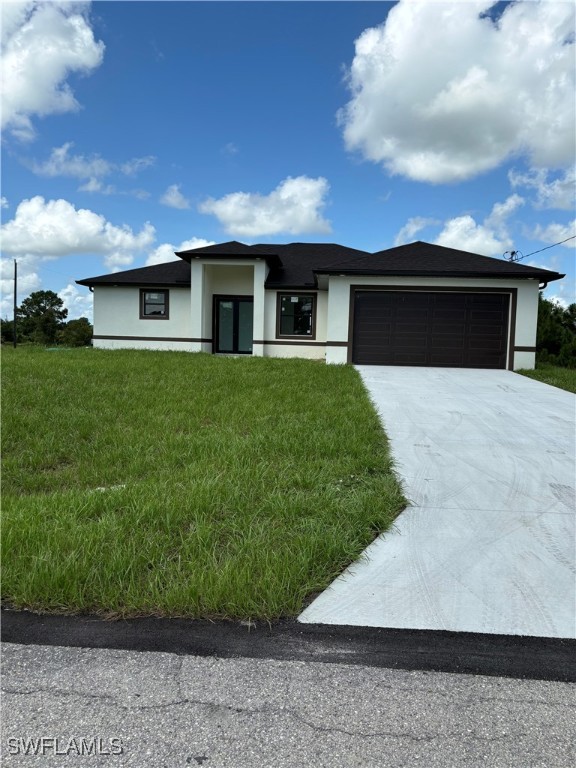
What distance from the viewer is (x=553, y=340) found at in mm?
19094

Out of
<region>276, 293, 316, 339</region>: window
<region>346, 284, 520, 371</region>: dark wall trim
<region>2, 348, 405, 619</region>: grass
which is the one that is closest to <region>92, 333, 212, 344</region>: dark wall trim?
<region>276, 293, 316, 339</region>: window

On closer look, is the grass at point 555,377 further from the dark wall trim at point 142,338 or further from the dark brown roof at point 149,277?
the dark brown roof at point 149,277

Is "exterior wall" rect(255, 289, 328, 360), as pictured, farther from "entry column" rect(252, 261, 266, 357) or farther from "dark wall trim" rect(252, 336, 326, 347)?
"entry column" rect(252, 261, 266, 357)

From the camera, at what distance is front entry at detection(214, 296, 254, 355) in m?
19.4

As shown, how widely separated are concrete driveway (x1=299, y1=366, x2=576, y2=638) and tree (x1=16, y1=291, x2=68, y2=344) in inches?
1870

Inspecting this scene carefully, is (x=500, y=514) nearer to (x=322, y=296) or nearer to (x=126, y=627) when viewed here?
(x=126, y=627)

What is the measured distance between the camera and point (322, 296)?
1814 centimetres

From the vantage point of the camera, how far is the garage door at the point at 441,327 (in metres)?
14.5

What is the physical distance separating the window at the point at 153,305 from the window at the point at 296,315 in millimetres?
4643

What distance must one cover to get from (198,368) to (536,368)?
10.4 m

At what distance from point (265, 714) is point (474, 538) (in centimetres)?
240

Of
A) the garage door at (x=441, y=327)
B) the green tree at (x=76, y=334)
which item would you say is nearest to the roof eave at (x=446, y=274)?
the garage door at (x=441, y=327)

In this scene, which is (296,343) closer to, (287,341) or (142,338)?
(287,341)

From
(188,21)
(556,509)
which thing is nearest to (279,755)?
(556,509)
